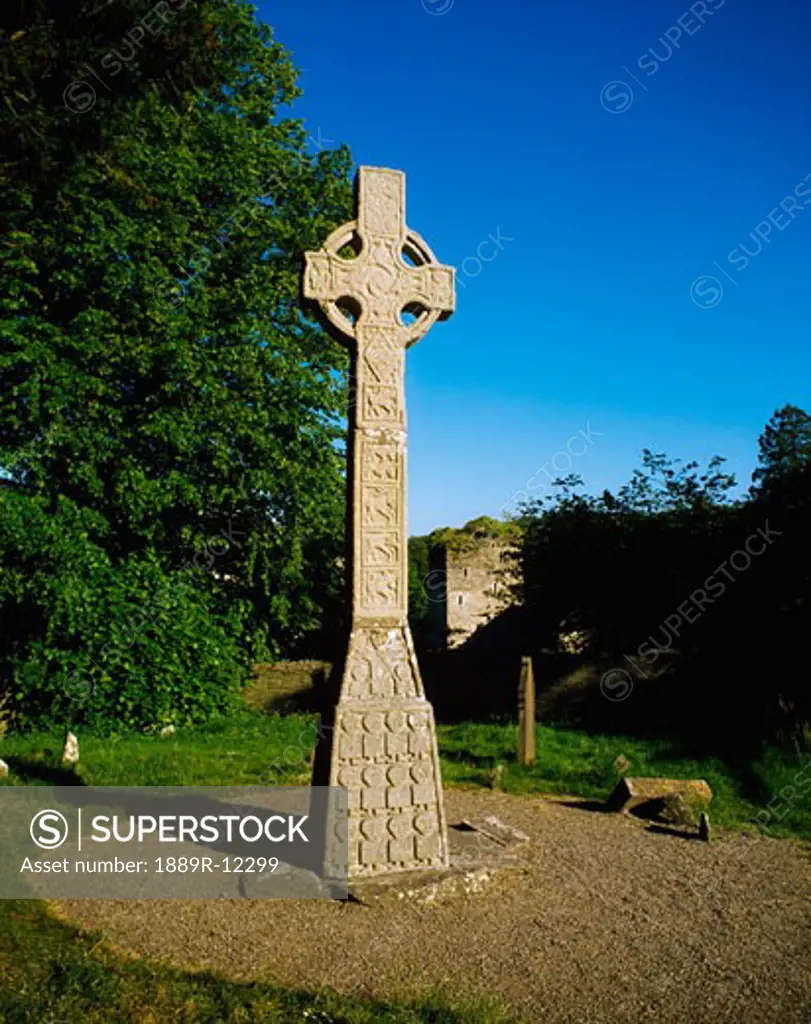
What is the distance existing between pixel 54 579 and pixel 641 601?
882cm

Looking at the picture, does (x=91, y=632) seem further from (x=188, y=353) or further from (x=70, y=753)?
(x=188, y=353)

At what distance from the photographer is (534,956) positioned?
3922mm

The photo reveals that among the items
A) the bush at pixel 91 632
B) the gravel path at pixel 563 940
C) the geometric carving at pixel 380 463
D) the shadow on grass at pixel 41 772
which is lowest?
the gravel path at pixel 563 940

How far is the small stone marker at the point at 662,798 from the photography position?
6473mm

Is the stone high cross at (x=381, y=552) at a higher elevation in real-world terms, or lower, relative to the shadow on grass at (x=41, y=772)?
higher

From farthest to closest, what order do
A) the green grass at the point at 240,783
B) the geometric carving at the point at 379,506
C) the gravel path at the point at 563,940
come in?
the geometric carving at the point at 379,506, the gravel path at the point at 563,940, the green grass at the point at 240,783

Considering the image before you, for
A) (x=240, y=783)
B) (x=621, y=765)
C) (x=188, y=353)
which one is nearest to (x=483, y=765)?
(x=621, y=765)

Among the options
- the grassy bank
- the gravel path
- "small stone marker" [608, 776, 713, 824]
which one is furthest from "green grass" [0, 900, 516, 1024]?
the grassy bank

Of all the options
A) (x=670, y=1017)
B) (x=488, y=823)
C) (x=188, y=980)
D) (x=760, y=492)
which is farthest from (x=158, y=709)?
(x=760, y=492)

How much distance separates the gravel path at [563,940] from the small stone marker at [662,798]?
962 millimetres

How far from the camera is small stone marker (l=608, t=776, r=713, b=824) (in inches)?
255

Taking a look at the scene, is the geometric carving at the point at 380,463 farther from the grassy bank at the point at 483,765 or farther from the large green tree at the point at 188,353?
the large green tree at the point at 188,353

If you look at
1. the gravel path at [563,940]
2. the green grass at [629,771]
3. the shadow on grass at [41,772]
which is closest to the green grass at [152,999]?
the gravel path at [563,940]

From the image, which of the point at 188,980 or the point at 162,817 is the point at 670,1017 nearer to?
the point at 188,980
